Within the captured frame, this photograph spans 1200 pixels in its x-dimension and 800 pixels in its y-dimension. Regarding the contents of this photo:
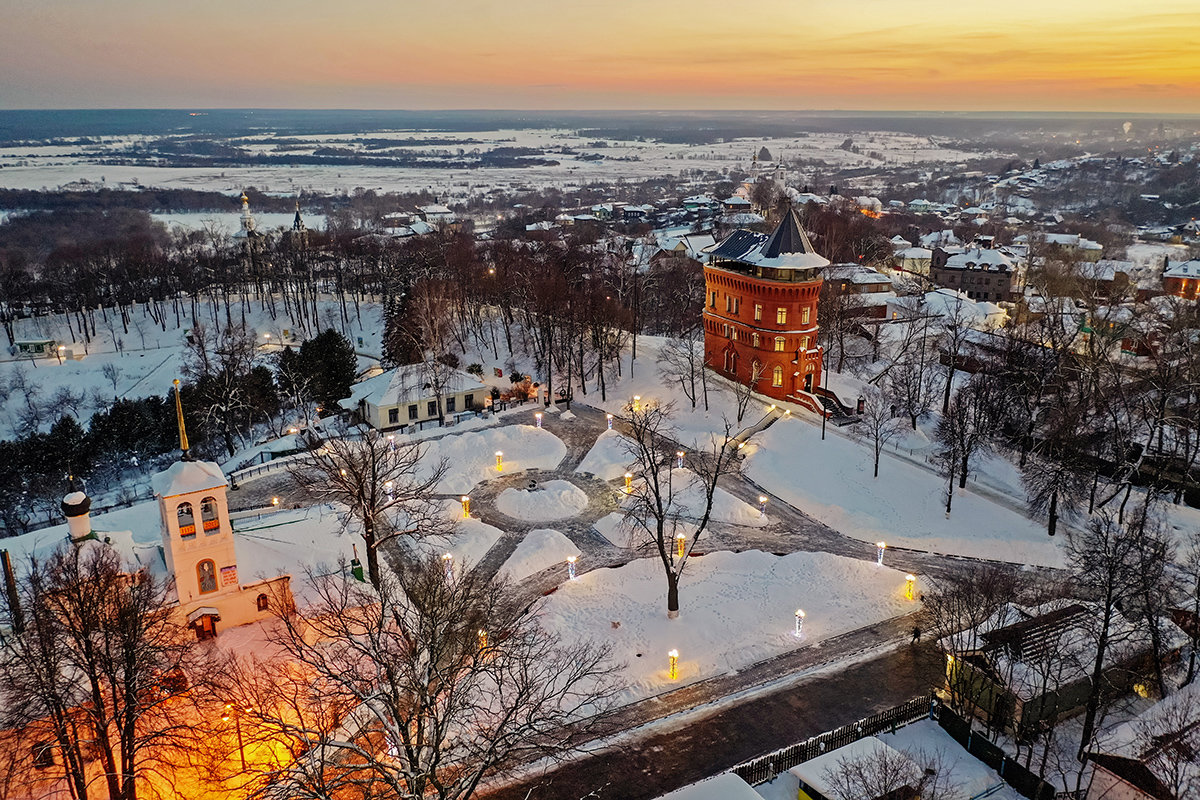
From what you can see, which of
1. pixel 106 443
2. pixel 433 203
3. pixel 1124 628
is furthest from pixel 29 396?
pixel 433 203

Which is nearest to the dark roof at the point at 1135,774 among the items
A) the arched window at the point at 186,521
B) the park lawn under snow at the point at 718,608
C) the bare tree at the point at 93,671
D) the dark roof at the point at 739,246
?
the park lawn under snow at the point at 718,608

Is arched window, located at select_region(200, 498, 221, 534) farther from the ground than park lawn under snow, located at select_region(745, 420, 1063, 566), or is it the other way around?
arched window, located at select_region(200, 498, 221, 534)

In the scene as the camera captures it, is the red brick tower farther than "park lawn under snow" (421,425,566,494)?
Yes

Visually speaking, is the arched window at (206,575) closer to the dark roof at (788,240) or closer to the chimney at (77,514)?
the chimney at (77,514)

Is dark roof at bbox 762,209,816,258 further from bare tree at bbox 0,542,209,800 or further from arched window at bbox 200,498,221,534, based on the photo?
bare tree at bbox 0,542,209,800

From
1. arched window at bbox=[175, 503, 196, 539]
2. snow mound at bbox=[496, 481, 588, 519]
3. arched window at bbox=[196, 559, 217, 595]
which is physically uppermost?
arched window at bbox=[175, 503, 196, 539]

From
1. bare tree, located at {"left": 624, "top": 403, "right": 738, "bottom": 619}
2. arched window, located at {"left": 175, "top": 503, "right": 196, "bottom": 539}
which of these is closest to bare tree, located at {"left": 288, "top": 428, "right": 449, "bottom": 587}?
arched window, located at {"left": 175, "top": 503, "right": 196, "bottom": 539}

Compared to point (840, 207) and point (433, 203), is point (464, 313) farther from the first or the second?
point (433, 203)
